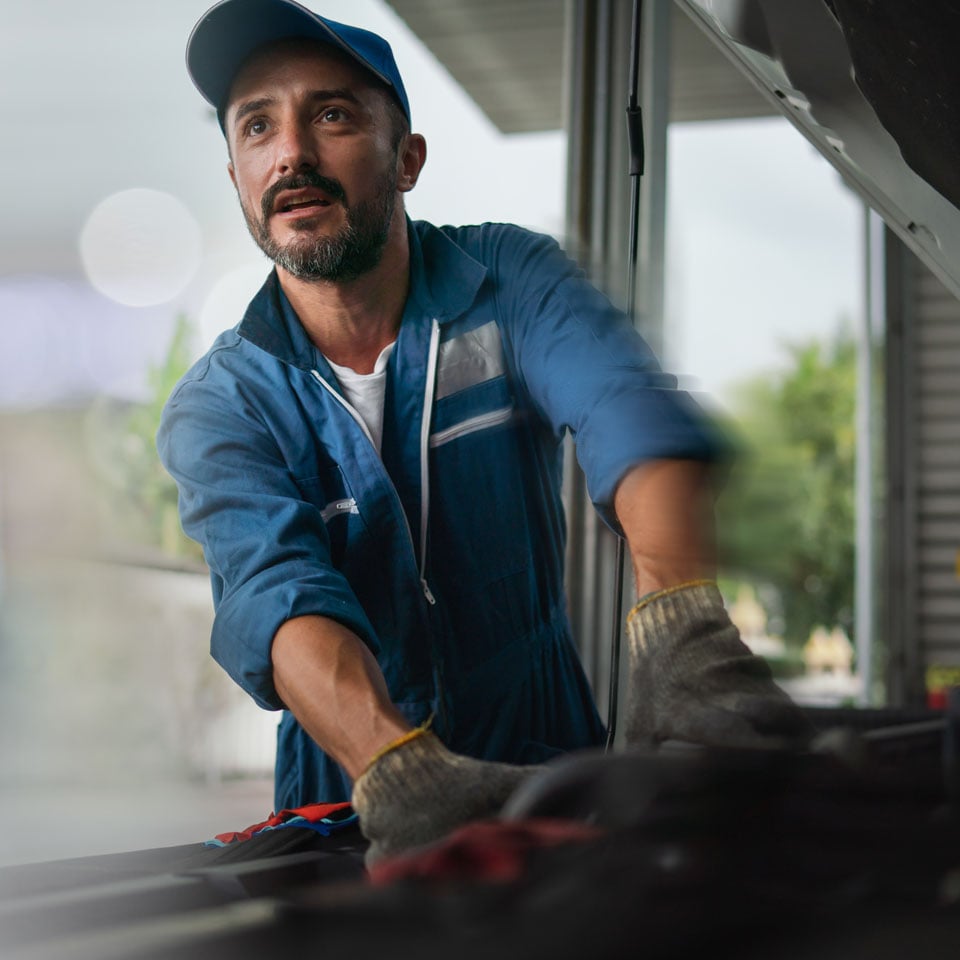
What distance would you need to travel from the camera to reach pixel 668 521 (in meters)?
0.96

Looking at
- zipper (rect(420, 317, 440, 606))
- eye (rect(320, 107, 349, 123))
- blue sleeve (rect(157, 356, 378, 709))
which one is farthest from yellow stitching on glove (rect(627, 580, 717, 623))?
eye (rect(320, 107, 349, 123))

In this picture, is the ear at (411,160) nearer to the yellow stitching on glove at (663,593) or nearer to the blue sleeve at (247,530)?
the blue sleeve at (247,530)

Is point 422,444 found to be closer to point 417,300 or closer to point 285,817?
point 417,300

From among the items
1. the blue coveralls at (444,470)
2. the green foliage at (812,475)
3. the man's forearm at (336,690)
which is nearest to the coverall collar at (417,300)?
the blue coveralls at (444,470)

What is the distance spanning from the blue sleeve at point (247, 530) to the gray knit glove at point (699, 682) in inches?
11.4

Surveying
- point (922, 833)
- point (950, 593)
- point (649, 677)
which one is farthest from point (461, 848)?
point (950, 593)

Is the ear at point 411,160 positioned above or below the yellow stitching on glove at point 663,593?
above

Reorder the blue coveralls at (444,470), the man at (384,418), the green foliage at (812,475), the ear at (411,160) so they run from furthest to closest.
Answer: the green foliage at (812,475)
the ear at (411,160)
the blue coveralls at (444,470)
the man at (384,418)

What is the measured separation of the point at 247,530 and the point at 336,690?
255 millimetres

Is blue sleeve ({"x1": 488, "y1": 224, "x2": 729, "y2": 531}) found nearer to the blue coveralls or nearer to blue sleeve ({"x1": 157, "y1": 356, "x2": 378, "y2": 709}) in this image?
the blue coveralls

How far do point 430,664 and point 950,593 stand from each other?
411cm

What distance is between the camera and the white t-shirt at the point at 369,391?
1.36m

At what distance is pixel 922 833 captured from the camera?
0.55 meters

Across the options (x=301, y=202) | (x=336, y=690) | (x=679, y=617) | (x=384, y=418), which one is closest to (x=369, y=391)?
(x=384, y=418)
